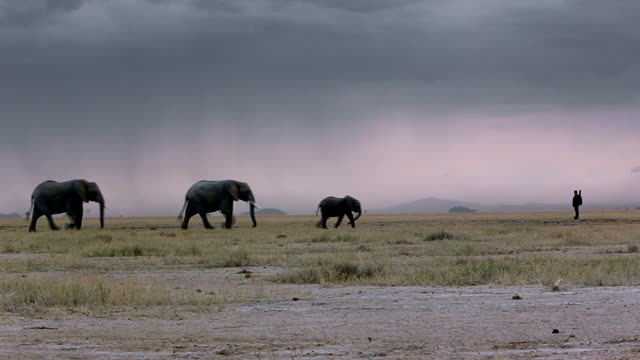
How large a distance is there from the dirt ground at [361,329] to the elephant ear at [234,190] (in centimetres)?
3696

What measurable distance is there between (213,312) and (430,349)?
159 inches

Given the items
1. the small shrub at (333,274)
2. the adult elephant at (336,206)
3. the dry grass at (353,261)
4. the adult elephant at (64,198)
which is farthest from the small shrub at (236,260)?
the adult elephant at (64,198)

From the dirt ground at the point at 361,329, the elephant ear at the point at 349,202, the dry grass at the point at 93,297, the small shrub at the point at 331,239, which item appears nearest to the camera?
the dirt ground at the point at 361,329

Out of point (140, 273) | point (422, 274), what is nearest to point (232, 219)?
point (140, 273)

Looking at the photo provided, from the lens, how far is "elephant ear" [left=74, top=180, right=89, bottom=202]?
4978 cm

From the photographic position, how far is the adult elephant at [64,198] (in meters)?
49.9

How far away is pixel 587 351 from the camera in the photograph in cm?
964

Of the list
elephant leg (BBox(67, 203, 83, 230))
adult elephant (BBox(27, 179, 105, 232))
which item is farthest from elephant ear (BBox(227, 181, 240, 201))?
Result: elephant leg (BBox(67, 203, 83, 230))

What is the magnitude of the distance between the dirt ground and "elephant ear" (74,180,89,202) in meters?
36.5

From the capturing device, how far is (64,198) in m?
49.9

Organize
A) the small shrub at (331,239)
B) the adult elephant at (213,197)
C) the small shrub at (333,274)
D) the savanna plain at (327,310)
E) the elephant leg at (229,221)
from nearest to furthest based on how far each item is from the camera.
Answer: the savanna plain at (327,310) → the small shrub at (333,274) → the small shrub at (331,239) → the elephant leg at (229,221) → the adult elephant at (213,197)

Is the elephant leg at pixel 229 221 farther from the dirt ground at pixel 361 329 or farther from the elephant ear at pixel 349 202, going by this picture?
the dirt ground at pixel 361 329

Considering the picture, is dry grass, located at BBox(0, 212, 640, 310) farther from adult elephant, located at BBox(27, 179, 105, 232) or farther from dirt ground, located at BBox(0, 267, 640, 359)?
adult elephant, located at BBox(27, 179, 105, 232)

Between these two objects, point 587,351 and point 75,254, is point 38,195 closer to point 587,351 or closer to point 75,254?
point 75,254
